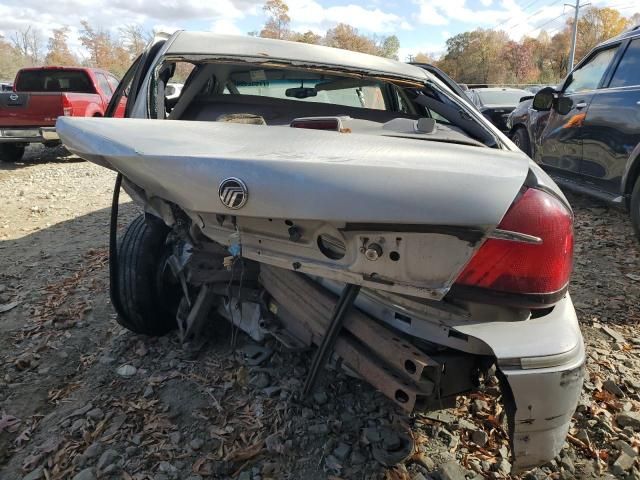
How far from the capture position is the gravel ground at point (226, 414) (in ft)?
6.57

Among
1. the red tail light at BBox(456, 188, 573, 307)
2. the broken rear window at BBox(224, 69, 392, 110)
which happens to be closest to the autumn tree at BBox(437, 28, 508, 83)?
the broken rear window at BBox(224, 69, 392, 110)

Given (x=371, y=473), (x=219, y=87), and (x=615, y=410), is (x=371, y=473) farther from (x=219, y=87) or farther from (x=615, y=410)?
(x=219, y=87)

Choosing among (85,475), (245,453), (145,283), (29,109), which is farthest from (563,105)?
(29,109)

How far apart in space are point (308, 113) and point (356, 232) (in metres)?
1.66

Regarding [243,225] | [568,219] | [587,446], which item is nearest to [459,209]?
[568,219]

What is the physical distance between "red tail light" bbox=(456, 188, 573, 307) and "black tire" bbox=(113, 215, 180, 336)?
180 cm

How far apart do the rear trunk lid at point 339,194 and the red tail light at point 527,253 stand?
99 millimetres

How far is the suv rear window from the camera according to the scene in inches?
410

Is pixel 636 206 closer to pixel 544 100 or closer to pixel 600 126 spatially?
pixel 600 126

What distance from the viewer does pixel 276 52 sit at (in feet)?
7.98

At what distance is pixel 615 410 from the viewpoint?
92.7 inches

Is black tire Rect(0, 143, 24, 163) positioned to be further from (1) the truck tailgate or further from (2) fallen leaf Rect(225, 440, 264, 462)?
(2) fallen leaf Rect(225, 440, 264, 462)

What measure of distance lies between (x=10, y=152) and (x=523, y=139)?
9.74 m

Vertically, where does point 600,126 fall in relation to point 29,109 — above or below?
above
